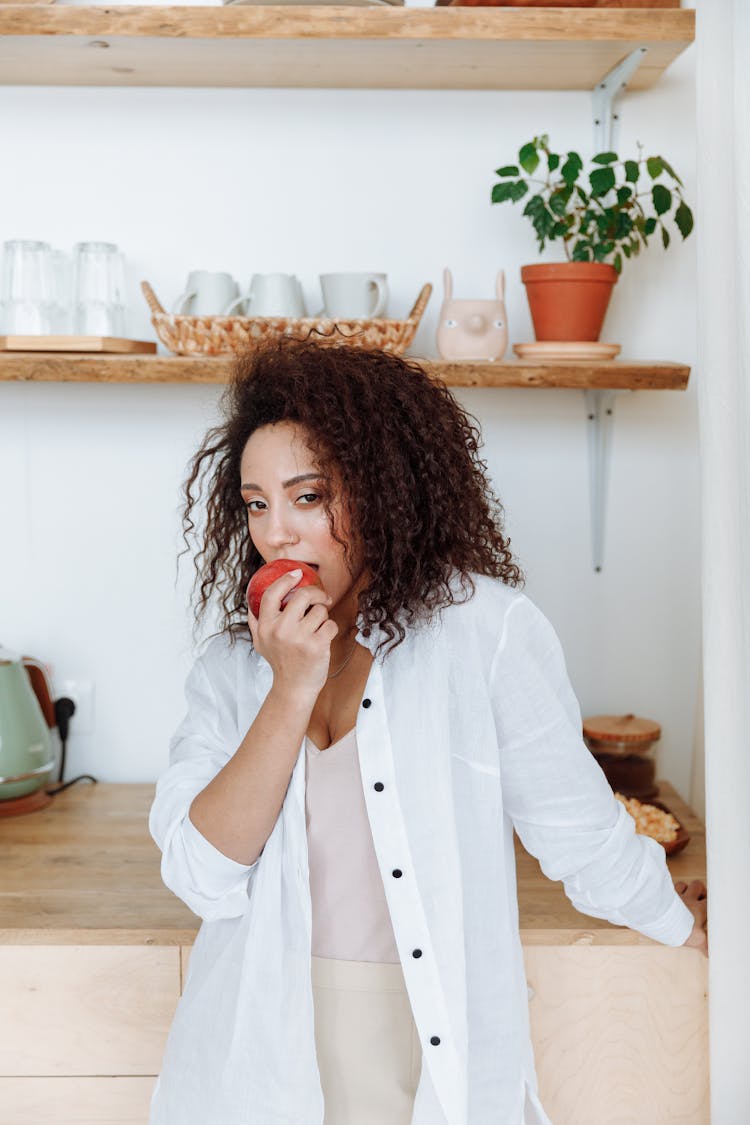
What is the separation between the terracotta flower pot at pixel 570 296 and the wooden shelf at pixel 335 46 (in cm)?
28

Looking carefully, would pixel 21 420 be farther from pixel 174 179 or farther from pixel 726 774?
pixel 726 774

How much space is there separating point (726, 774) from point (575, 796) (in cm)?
15

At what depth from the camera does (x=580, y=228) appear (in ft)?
5.36

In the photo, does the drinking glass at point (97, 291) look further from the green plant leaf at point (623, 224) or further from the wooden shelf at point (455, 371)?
the green plant leaf at point (623, 224)

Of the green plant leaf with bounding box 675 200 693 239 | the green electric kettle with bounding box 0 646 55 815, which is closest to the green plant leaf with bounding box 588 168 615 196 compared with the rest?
the green plant leaf with bounding box 675 200 693 239

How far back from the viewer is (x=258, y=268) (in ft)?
5.84

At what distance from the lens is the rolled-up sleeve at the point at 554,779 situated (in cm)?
111

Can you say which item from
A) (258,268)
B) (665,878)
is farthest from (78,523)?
(665,878)

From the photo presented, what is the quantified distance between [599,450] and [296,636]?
2.99ft

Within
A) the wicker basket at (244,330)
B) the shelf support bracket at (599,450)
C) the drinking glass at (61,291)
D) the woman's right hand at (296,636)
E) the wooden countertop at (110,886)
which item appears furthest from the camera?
the shelf support bracket at (599,450)

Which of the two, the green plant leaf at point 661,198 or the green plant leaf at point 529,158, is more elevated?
the green plant leaf at point 529,158

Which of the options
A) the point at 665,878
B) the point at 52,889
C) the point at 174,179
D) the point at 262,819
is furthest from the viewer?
the point at 174,179

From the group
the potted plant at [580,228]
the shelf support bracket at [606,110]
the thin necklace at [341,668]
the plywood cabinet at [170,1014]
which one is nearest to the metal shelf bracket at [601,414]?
the shelf support bracket at [606,110]

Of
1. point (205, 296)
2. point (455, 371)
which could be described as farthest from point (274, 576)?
point (205, 296)
